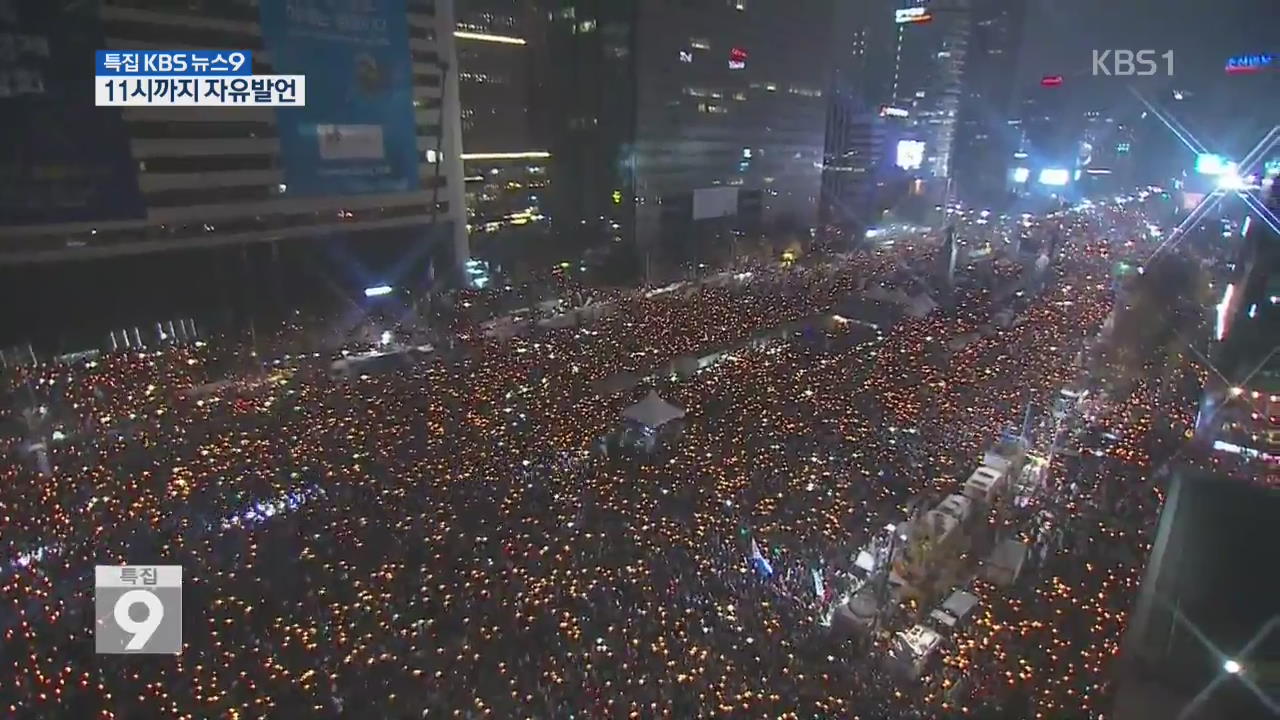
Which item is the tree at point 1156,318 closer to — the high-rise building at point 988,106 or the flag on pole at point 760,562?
the flag on pole at point 760,562

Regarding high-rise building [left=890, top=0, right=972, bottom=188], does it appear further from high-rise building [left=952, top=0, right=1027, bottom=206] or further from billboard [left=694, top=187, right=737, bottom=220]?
billboard [left=694, top=187, right=737, bottom=220]

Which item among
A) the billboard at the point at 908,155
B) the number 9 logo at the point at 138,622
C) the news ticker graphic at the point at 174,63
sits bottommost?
the number 9 logo at the point at 138,622

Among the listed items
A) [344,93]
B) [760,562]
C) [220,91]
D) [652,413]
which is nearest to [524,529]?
[760,562]

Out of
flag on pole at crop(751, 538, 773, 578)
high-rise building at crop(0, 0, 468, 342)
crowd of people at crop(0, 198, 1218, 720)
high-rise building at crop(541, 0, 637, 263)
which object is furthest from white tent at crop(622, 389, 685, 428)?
high-rise building at crop(541, 0, 637, 263)

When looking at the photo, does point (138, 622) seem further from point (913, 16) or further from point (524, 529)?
point (913, 16)

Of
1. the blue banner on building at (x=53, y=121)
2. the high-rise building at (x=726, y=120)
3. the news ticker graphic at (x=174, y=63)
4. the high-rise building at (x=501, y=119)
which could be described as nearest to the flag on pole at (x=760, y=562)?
the blue banner on building at (x=53, y=121)

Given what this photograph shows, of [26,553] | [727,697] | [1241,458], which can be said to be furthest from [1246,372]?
[26,553]

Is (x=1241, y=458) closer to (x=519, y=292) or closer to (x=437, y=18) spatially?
(x=519, y=292)
